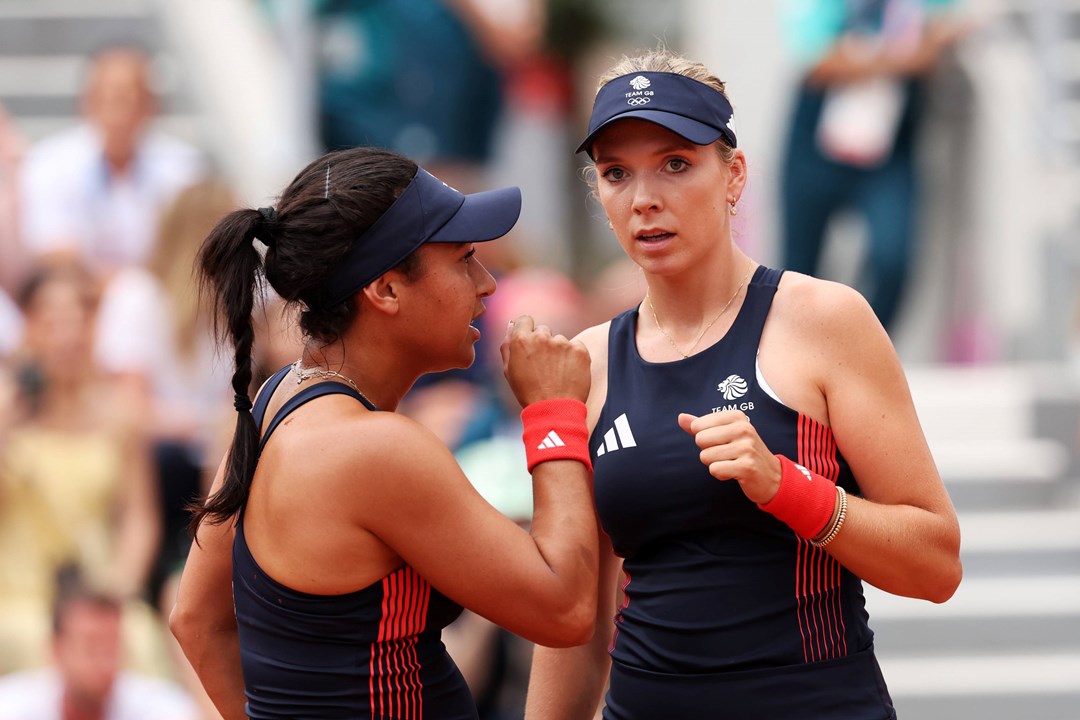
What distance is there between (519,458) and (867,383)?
252 centimetres

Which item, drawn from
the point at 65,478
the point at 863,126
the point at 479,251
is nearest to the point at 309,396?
the point at 65,478

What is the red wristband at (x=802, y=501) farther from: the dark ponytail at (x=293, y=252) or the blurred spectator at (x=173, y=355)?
the blurred spectator at (x=173, y=355)

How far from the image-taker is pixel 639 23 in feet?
43.9

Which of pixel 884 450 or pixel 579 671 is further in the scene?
pixel 579 671

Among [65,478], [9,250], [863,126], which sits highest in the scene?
[863,126]

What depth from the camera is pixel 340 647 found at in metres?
2.18

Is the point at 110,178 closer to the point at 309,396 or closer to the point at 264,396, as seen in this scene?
the point at 264,396

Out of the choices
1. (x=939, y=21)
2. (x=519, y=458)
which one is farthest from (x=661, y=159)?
(x=939, y=21)

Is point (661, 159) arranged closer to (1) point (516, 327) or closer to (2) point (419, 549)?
(1) point (516, 327)

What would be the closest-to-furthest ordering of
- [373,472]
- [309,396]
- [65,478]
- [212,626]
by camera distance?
[373,472] → [309,396] → [212,626] → [65,478]

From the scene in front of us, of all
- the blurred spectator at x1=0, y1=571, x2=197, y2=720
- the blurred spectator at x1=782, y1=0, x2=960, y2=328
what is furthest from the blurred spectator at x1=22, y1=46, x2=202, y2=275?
the blurred spectator at x1=782, y1=0, x2=960, y2=328

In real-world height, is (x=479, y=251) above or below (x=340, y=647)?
above

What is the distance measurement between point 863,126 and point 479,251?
157cm

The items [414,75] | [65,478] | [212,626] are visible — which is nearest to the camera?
[212,626]
